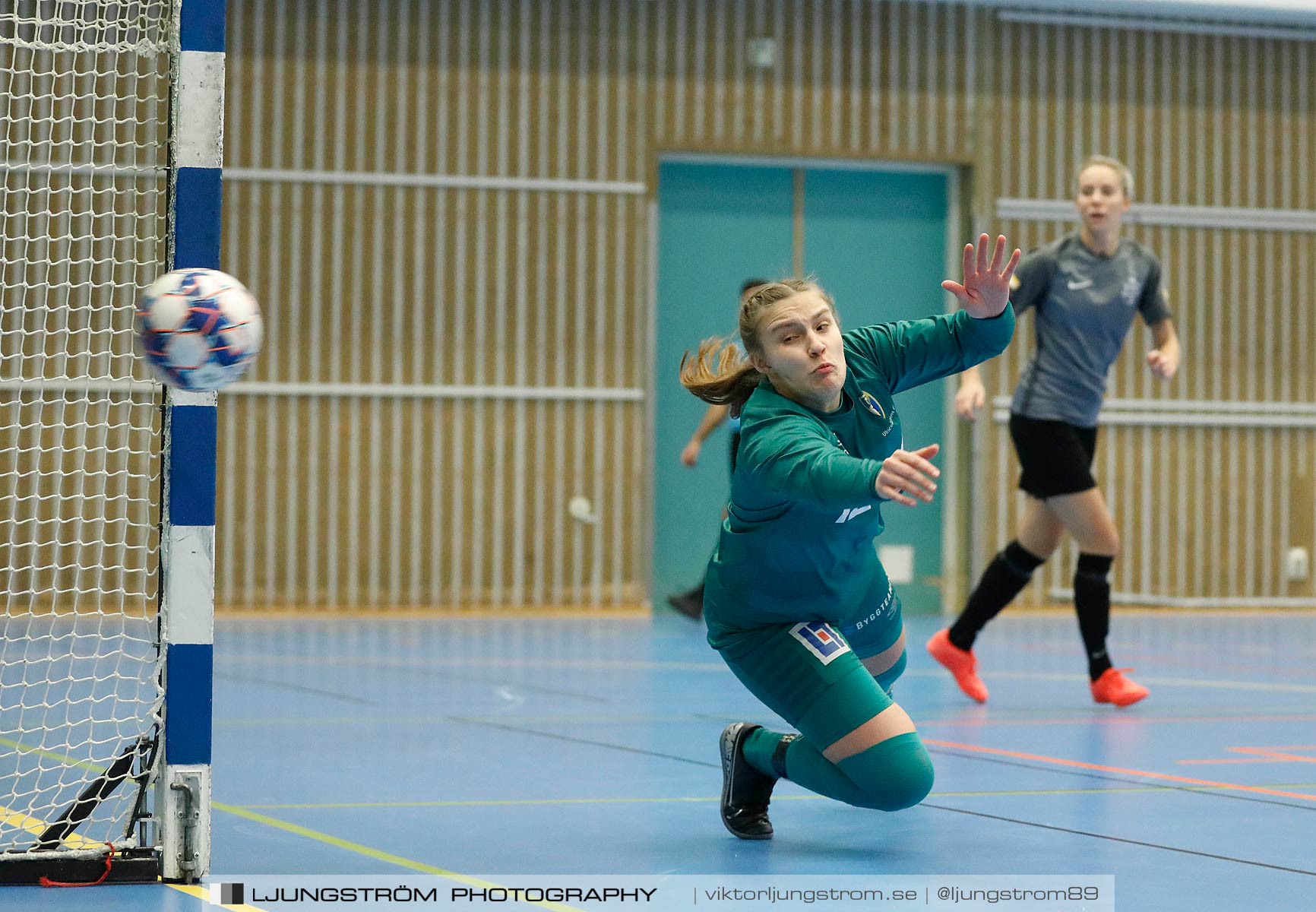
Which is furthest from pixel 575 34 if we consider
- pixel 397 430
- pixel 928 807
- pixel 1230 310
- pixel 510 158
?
pixel 928 807

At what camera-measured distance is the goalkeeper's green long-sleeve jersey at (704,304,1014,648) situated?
355 cm

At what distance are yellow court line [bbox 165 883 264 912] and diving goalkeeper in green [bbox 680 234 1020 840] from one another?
45.6 inches

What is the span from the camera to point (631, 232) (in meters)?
13.1

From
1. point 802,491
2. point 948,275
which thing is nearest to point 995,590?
point 802,491

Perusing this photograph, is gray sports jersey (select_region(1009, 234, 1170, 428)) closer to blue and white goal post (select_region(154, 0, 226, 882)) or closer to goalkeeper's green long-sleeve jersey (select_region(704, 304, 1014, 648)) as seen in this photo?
goalkeeper's green long-sleeve jersey (select_region(704, 304, 1014, 648))

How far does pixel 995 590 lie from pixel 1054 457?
0.60m

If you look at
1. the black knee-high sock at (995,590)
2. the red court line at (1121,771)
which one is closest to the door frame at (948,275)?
the black knee-high sock at (995,590)

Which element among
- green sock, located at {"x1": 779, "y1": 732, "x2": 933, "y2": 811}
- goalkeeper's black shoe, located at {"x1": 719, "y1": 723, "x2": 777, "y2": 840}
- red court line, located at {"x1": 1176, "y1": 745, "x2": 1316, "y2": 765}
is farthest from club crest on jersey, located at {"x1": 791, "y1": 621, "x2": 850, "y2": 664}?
red court line, located at {"x1": 1176, "y1": 745, "x2": 1316, "y2": 765}

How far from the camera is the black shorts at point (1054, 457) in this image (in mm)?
6527

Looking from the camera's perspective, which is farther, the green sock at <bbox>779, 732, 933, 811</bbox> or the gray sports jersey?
the gray sports jersey

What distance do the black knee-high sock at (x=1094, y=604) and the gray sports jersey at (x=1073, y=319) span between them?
0.54 metres

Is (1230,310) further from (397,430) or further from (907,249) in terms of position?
(397,430)

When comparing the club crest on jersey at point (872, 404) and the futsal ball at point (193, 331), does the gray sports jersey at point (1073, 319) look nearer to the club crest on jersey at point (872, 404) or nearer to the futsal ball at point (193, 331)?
the club crest on jersey at point (872, 404)

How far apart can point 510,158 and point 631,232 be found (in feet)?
3.48
